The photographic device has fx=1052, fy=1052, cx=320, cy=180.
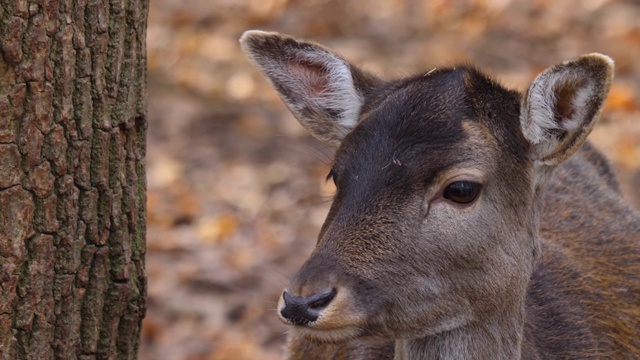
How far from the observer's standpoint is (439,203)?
3832 mm

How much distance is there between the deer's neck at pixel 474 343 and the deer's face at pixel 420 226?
8 centimetres

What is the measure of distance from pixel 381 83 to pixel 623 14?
783cm

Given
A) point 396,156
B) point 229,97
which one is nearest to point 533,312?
point 396,156

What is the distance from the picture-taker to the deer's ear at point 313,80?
444 centimetres

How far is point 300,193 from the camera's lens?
28.2 feet

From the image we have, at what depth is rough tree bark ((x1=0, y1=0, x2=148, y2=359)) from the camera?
356cm

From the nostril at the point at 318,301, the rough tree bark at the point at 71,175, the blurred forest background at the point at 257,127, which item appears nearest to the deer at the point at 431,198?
the nostril at the point at 318,301

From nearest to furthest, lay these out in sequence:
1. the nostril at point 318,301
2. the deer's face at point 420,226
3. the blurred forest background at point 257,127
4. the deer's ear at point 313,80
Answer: the nostril at point 318,301, the deer's face at point 420,226, the deer's ear at point 313,80, the blurred forest background at point 257,127

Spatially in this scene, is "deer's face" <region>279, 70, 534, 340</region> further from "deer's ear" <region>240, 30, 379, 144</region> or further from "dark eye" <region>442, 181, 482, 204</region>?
"deer's ear" <region>240, 30, 379, 144</region>

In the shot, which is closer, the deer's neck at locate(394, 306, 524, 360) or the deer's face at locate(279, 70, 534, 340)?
the deer's face at locate(279, 70, 534, 340)

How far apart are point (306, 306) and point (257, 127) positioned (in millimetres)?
6344

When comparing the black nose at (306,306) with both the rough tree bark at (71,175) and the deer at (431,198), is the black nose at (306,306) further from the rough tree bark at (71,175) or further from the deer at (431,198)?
the rough tree bark at (71,175)

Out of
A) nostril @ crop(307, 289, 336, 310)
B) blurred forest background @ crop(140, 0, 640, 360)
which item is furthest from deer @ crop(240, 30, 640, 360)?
blurred forest background @ crop(140, 0, 640, 360)

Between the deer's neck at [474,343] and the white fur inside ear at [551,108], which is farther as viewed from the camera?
the deer's neck at [474,343]
